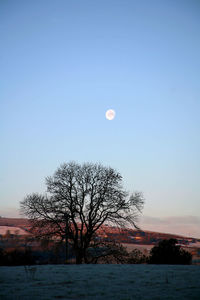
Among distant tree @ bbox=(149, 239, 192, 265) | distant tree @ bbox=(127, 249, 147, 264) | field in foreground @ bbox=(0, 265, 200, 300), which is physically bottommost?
distant tree @ bbox=(127, 249, 147, 264)

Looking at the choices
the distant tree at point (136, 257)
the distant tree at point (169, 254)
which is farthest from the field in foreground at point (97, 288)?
Answer: the distant tree at point (136, 257)

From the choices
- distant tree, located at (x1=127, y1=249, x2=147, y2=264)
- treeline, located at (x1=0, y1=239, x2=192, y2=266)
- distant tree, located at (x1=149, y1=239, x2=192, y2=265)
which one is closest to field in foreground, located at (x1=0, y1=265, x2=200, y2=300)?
treeline, located at (x1=0, y1=239, x2=192, y2=266)

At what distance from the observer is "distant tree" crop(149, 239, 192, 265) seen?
68.2ft

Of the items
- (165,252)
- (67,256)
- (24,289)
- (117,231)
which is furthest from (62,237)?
(24,289)

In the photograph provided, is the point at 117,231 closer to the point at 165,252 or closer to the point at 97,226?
the point at 97,226

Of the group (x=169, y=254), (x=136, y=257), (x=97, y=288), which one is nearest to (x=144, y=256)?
(x=136, y=257)

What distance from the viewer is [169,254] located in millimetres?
21016

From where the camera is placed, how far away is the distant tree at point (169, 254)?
68.2ft

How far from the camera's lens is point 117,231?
88.4 ft

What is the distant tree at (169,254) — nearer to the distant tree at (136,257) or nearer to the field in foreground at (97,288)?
the distant tree at (136,257)

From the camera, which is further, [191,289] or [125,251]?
[125,251]

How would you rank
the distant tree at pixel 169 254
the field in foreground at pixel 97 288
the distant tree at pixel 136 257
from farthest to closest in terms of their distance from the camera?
the distant tree at pixel 136 257, the distant tree at pixel 169 254, the field in foreground at pixel 97 288

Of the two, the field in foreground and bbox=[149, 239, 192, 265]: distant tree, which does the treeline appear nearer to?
bbox=[149, 239, 192, 265]: distant tree

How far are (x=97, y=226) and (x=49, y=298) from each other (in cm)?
1994
